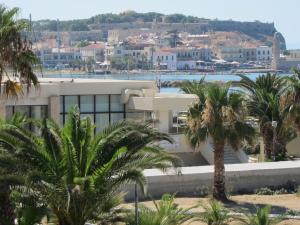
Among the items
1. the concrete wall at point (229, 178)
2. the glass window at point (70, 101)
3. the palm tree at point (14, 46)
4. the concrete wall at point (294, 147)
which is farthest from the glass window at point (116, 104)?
the palm tree at point (14, 46)

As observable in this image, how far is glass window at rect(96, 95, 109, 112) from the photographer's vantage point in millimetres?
36000

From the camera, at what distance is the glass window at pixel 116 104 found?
36312mm

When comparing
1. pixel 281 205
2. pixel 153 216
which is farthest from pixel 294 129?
pixel 153 216

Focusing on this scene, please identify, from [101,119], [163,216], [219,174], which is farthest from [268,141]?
[163,216]

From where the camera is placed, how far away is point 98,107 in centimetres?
3603

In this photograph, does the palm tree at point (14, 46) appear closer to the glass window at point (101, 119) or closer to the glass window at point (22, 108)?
the glass window at point (22, 108)

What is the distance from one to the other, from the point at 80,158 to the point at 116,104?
21.2 meters

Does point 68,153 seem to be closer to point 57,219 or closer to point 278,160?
point 57,219

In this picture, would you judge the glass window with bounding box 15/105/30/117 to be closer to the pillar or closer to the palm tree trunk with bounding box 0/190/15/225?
the pillar

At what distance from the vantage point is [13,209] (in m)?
16.7

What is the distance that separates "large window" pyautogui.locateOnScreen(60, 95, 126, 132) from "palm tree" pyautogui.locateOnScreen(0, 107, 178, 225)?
19.5 meters

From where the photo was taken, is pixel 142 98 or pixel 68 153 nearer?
pixel 68 153

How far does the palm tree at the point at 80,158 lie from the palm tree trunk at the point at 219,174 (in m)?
10.2

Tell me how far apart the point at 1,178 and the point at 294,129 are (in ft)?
70.6
